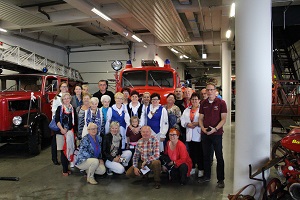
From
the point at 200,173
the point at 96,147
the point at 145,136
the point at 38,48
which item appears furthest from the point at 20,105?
the point at 38,48

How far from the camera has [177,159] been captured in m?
4.01

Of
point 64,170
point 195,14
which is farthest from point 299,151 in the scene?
point 195,14

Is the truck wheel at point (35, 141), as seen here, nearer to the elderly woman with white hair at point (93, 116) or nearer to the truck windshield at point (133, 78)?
the elderly woman with white hair at point (93, 116)

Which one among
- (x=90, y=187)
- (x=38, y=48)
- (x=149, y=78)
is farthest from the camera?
(x=38, y=48)

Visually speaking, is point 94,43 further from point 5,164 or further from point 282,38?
point 5,164

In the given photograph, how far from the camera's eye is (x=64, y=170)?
4551mm

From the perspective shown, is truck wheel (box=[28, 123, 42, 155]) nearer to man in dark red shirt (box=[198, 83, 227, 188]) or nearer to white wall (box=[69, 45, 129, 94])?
man in dark red shirt (box=[198, 83, 227, 188])

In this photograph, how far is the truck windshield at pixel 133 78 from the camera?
21.6ft

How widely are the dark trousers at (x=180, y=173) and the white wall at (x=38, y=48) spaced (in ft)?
30.8

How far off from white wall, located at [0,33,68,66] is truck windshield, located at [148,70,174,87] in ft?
23.2

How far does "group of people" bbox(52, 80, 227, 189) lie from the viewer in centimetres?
391

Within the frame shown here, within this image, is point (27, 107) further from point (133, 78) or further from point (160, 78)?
point (160, 78)

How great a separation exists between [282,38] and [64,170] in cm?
1002

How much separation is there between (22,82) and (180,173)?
477 cm
